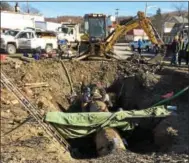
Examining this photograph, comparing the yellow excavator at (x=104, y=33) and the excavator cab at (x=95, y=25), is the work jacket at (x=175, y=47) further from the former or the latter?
the excavator cab at (x=95, y=25)

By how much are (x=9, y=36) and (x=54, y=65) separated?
26.7 feet

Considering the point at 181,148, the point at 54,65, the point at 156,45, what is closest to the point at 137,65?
the point at 156,45

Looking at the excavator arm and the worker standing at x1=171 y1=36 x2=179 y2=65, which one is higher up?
the excavator arm

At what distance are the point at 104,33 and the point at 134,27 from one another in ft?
8.48

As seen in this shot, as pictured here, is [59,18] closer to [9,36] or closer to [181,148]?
[9,36]

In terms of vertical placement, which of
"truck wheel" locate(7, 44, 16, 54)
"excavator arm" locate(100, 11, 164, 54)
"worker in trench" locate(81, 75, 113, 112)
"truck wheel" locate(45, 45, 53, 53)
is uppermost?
"excavator arm" locate(100, 11, 164, 54)

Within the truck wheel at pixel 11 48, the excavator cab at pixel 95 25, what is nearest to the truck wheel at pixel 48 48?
the truck wheel at pixel 11 48

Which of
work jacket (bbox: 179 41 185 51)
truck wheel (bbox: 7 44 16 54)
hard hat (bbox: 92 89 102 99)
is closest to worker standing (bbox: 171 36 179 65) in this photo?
work jacket (bbox: 179 41 185 51)

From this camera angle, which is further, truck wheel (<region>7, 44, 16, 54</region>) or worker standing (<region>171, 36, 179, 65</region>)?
truck wheel (<region>7, 44, 16, 54</region>)

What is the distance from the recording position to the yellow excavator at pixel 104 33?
2520 centimetres

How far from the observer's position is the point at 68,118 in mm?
Answer: 15672

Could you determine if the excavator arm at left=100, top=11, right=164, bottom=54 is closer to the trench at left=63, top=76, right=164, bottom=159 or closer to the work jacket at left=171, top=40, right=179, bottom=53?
the work jacket at left=171, top=40, right=179, bottom=53

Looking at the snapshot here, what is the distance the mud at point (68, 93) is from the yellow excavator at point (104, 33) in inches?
46.1

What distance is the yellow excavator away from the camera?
82.7 ft
